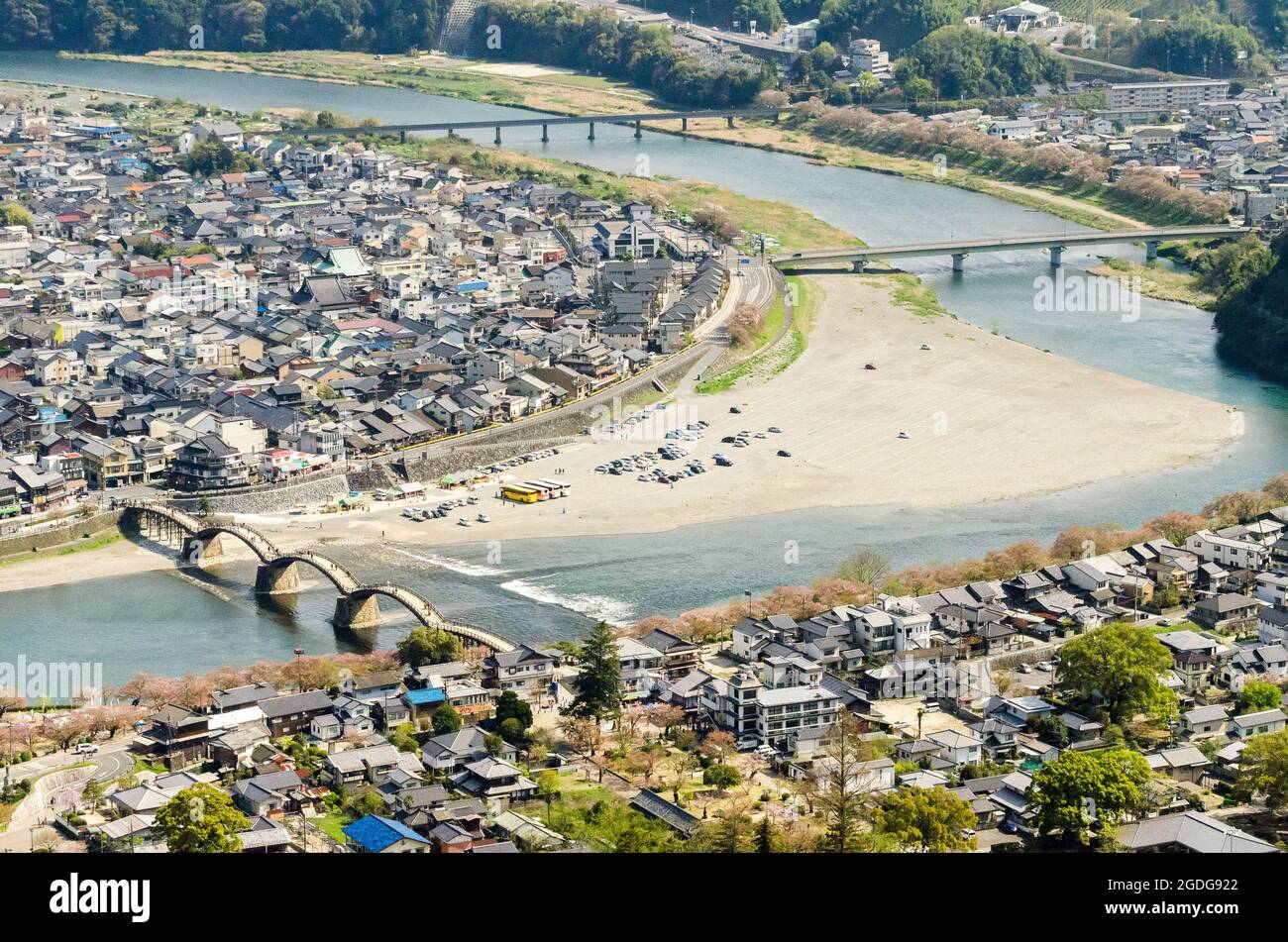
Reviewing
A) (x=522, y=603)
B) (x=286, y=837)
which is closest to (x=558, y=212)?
(x=522, y=603)

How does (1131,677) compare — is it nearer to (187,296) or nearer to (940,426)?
(940,426)

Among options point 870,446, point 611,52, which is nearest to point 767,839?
point 870,446

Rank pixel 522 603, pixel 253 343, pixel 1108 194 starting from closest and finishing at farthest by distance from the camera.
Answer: pixel 522 603 < pixel 253 343 < pixel 1108 194

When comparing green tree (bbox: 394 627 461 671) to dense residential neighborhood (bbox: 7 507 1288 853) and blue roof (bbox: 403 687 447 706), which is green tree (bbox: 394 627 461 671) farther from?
blue roof (bbox: 403 687 447 706)

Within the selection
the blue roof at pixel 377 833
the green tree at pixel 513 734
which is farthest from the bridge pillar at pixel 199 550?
the blue roof at pixel 377 833

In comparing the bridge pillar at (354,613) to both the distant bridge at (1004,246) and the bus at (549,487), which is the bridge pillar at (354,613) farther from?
the distant bridge at (1004,246)

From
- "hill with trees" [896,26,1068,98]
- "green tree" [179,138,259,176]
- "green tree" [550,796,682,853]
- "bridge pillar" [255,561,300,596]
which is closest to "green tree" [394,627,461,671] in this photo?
"bridge pillar" [255,561,300,596]
